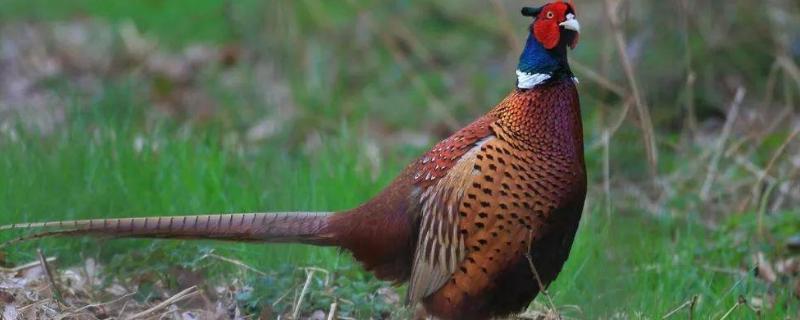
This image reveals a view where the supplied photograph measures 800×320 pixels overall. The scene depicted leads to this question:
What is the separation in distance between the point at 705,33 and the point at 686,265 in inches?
114

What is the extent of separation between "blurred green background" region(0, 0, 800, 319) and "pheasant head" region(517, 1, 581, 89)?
2.82 feet

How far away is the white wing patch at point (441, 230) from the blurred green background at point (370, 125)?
47cm

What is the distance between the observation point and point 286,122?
8203mm

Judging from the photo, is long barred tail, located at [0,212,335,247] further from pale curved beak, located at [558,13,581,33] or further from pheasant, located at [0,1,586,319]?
pale curved beak, located at [558,13,581,33]

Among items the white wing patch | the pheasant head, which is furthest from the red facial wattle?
the white wing patch

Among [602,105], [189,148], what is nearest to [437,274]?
[189,148]

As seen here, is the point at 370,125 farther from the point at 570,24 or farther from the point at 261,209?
the point at 570,24

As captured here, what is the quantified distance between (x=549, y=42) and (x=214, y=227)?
4.05 ft

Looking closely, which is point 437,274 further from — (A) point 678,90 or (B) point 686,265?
(A) point 678,90

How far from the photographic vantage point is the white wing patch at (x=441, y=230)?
4.06 m

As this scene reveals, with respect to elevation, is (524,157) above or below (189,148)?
above

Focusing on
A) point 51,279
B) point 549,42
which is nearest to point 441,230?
point 549,42

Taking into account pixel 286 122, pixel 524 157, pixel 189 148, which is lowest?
pixel 286 122

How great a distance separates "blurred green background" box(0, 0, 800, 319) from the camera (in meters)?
4.88
